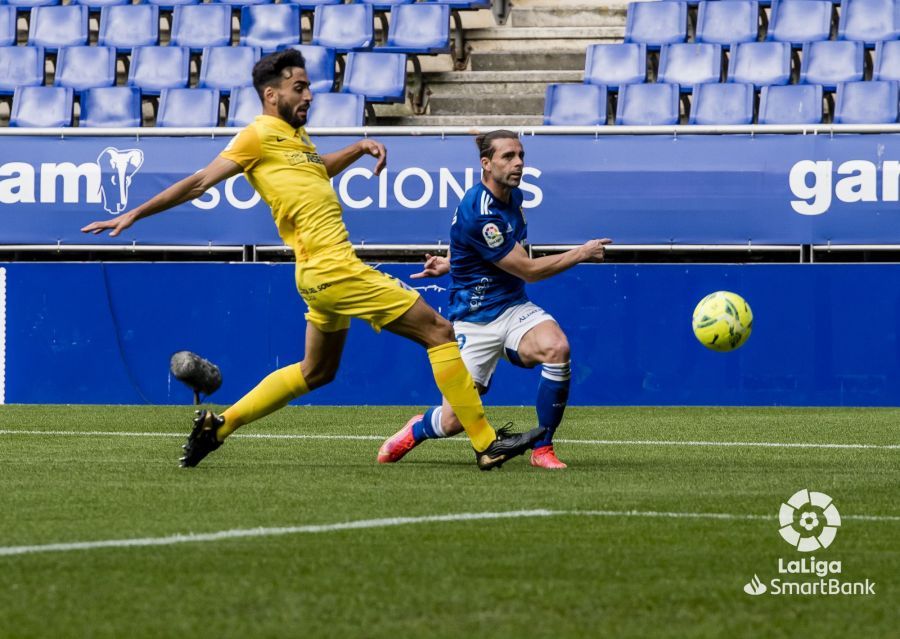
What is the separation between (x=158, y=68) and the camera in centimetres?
1919

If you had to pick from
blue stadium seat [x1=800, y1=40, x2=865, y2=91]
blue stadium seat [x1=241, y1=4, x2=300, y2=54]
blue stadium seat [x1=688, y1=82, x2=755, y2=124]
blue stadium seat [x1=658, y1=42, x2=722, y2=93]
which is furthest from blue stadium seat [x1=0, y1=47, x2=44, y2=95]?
blue stadium seat [x1=800, y1=40, x2=865, y2=91]

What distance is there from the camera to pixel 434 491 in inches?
266

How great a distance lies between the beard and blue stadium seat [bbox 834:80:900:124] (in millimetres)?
10041

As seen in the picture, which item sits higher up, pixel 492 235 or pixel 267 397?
pixel 492 235

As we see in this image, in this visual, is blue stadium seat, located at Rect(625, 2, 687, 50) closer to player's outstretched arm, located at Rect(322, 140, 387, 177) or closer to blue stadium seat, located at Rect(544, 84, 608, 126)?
blue stadium seat, located at Rect(544, 84, 608, 126)

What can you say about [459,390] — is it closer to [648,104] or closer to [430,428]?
[430,428]

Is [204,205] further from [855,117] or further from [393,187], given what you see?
[855,117]

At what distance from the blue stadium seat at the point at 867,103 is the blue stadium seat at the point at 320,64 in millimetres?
5503

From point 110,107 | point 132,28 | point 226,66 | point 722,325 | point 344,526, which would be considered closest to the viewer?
point 344,526

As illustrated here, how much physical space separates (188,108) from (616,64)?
186 inches

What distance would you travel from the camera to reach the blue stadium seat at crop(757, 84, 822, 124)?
16.9 m

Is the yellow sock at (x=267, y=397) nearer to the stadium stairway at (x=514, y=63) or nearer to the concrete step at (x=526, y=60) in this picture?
the stadium stairway at (x=514, y=63)

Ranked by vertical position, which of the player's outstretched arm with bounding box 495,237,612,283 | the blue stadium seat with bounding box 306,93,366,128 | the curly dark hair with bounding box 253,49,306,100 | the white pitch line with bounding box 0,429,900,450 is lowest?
the white pitch line with bounding box 0,429,900,450

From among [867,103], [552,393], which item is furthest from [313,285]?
[867,103]
